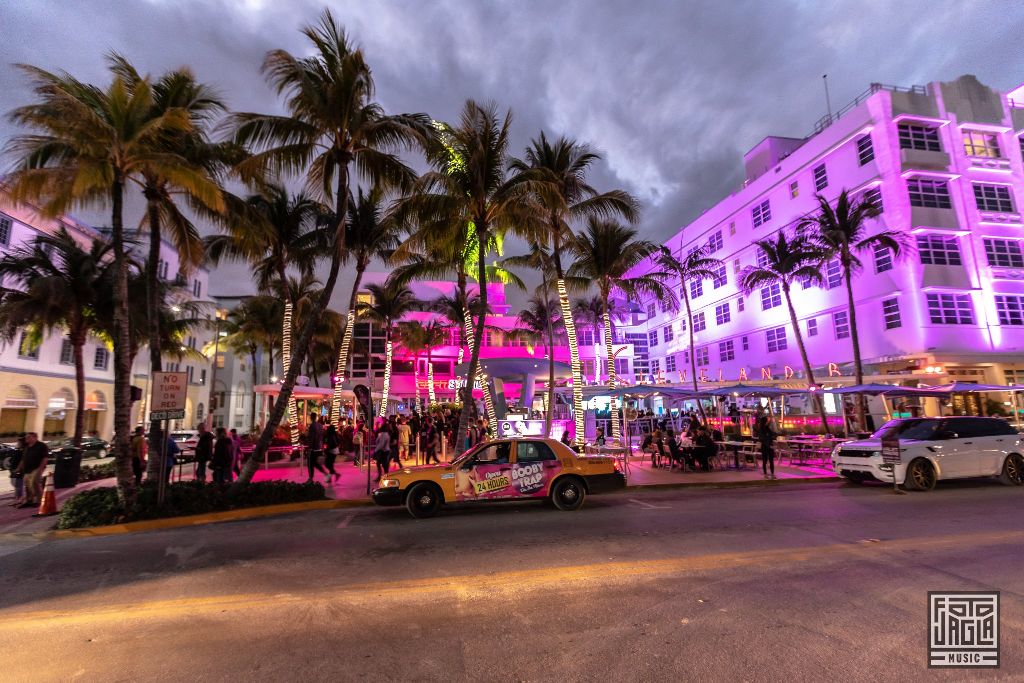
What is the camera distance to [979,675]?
3.50 meters

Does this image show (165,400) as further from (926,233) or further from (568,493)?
(926,233)

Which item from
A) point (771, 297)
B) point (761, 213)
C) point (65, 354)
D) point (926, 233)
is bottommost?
point (65, 354)

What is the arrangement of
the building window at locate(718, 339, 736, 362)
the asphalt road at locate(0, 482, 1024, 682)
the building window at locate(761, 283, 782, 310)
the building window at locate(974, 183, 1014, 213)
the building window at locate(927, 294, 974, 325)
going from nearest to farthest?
the asphalt road at locate(0, 482, 1024, 682) → the building window at locate(927, 294, 974, 325) → the building window at locate(974, 183, 1014, 213) → the building window at locate(761, 283, 782, 310) → the building window at locate(718, 339, 736, 362)

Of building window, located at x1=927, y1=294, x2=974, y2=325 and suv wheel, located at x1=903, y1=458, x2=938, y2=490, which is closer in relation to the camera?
suv wheel, located at x1=903, y1=458, x2=938, y2=490

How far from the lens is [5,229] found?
93.8 ft

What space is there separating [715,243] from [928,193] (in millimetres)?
17050

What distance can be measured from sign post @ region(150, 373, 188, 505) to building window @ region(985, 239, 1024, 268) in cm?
3818

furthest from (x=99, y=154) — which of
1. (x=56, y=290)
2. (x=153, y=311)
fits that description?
(x=56, y=290)

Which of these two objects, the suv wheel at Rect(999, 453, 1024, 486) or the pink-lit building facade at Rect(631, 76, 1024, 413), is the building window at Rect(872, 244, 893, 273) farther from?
the suv wheel at Rect(999, 453, 1024, 486)

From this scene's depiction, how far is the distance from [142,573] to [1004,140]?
44662 millimetres

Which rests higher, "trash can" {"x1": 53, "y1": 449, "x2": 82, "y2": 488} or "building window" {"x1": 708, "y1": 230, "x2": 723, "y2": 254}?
"building window" {"x1": 708, "y1": 230, "x2": 723, "y2": 254}

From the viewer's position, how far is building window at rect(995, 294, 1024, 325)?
91.3 ft

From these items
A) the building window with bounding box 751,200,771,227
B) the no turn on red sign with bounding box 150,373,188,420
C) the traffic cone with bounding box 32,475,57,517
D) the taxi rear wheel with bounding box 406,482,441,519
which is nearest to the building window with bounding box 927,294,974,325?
the building window with bounding box 751,200,771,227

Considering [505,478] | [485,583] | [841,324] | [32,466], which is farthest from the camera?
[841,324]
